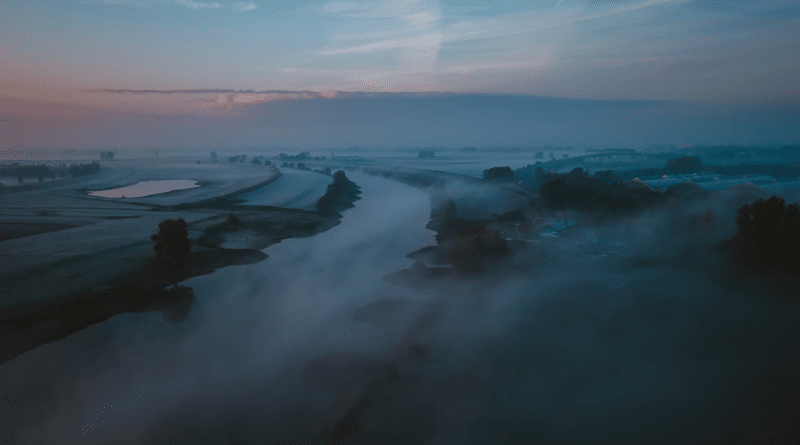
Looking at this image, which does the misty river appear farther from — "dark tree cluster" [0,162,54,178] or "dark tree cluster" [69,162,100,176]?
"dark tree cluster" [0,162,54,178]

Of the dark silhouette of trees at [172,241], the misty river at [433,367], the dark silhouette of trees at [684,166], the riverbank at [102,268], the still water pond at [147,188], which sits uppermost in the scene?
the dark silhouette of trees at [684,166]

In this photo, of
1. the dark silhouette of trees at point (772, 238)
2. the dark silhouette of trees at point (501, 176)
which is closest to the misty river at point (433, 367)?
the dark silhouette of trees at point (772, 238)

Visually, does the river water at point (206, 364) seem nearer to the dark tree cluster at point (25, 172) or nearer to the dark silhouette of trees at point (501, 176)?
the dark silhouette of trees at point (501, 176)

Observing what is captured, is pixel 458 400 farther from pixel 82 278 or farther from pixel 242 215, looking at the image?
pixel 242 215

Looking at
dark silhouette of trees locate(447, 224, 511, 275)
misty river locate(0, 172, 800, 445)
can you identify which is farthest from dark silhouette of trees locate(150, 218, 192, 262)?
dark silhouette of trees locate(447, 224, 511, 275)

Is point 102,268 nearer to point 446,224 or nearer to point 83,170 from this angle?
point 446,224

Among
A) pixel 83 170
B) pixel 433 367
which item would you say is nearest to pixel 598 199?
pixel 433 367
